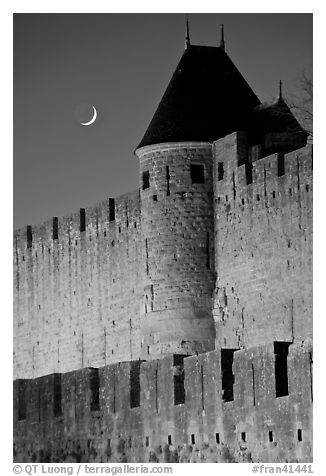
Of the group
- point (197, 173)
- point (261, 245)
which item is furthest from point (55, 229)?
point (261, 245)

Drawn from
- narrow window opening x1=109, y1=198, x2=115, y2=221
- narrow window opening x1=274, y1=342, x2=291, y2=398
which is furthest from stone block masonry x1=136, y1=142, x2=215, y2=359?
narrow window opening x1=274, y1=342, x2=291, y2=398

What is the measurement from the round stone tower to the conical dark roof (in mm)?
20

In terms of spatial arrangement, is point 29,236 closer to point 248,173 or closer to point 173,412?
point 248,173

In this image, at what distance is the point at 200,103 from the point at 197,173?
147 centimetres

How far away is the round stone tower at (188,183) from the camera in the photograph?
152 ft

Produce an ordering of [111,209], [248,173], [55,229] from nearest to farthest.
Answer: [248,173], [111,209], [55,229]

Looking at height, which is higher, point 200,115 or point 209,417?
point 200,115

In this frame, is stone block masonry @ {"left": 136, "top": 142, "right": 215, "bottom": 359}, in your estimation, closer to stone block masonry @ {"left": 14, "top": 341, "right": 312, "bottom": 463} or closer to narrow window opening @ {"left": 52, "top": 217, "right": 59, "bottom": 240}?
stone block masonry @ {"left": 14, "top": 341, "right": 312, "bottom": 463}

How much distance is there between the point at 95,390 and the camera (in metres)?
40.2

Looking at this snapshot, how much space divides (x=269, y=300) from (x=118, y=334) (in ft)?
21.8

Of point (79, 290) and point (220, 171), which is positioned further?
point (79, 290)
